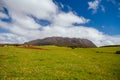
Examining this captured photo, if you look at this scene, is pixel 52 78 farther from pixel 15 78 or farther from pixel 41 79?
pixel 15 78

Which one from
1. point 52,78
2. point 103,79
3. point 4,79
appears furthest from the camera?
point 103,79

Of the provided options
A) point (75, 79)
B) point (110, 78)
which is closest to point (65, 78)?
point (75, 79)

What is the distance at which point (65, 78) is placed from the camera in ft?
55.9

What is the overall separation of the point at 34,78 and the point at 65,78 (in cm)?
299

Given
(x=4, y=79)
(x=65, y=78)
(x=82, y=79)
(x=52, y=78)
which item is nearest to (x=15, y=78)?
(x=4, y=79)

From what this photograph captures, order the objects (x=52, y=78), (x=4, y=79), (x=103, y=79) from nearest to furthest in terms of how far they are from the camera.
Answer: (x=4, y=79) → (x=52, y=78) → (x=103, y=79)

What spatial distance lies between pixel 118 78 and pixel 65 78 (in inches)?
232

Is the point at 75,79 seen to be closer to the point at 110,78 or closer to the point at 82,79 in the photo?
the point at 82,79

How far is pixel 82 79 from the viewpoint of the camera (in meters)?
17.1

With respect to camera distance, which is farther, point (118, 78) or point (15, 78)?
point (118, 78)

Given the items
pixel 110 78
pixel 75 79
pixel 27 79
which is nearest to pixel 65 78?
pixel 75 79

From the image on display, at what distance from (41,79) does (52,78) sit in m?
1.22

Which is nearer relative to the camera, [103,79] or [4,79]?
[4,79]

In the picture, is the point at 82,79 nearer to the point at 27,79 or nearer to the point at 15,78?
the point at 27,79
